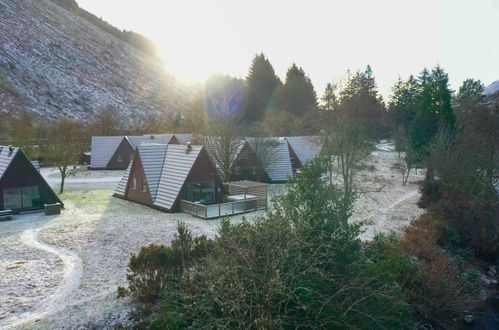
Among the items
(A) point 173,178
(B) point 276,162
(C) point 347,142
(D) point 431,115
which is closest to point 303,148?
(B) point 276,162

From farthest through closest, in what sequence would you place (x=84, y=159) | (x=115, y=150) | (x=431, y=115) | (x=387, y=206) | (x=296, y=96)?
(x=296, y=96)
(x=84, y=159)
(x=115, y=150)
(x=431, y=115)
(x=387, y=206)

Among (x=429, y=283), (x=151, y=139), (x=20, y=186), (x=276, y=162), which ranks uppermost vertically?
(x=151, y=139)

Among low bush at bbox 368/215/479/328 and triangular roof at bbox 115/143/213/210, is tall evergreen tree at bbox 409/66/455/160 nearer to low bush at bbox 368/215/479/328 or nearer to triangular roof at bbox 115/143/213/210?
low bush at bbox 368/215/479/328

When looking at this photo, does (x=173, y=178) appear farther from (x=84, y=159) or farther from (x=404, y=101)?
(x=404, y=101)

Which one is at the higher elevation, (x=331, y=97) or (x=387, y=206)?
(x=331, y=97)

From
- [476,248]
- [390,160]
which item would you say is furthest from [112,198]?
[390,160]

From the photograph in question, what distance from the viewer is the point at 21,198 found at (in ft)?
72.4

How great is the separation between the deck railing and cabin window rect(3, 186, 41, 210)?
920cm

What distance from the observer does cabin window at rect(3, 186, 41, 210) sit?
21.6 m

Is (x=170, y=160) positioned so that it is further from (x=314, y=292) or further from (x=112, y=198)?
(x=314, y=292)

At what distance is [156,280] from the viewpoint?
11133 millimetres

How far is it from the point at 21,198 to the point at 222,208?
40.3 feet

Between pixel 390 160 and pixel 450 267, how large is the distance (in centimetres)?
3922

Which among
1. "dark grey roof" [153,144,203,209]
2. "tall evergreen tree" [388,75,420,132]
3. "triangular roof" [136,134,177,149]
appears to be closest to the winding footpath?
"dark grey roof" [153,144,203,209]
